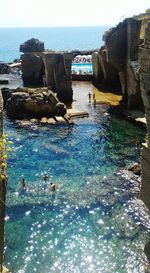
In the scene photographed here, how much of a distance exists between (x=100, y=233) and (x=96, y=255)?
7.32ft

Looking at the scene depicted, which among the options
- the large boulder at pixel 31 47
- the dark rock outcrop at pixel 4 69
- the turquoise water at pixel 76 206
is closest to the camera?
the turquoise water at pixel 76 206

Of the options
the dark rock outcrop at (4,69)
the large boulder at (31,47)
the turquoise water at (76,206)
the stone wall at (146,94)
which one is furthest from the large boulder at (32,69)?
the stone wall at (146,94)

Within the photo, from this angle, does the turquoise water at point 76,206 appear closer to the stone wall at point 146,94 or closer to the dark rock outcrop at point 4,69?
the stone wall at point 146,94

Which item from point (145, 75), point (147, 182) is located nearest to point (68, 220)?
point (147, 182)

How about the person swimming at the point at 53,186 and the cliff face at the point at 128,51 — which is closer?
the person swimming at the point at 53,186

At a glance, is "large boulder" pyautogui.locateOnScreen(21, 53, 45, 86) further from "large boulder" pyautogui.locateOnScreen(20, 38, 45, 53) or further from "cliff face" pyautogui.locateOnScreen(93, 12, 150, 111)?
"cliff face" pyautogui.locateOnScreen(93, 12, 150, 111)

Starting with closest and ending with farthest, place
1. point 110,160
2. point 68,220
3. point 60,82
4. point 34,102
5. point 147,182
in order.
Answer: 1. point 147,182
2. point 68,220
3. point 110,160
4. point 34,102
5. point 60,82

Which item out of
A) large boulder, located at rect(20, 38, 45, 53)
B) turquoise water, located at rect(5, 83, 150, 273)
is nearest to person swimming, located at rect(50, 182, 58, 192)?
turquoise water, located at rect(5, 83, 150, 273)

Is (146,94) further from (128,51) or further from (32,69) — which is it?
(32,69)

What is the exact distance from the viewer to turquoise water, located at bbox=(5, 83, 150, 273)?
22.6 meters

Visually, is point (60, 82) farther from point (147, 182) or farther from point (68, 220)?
point (147, 182)

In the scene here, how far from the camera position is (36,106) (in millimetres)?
49594

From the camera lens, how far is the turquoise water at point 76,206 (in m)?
22.6

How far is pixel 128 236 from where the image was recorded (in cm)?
2452
